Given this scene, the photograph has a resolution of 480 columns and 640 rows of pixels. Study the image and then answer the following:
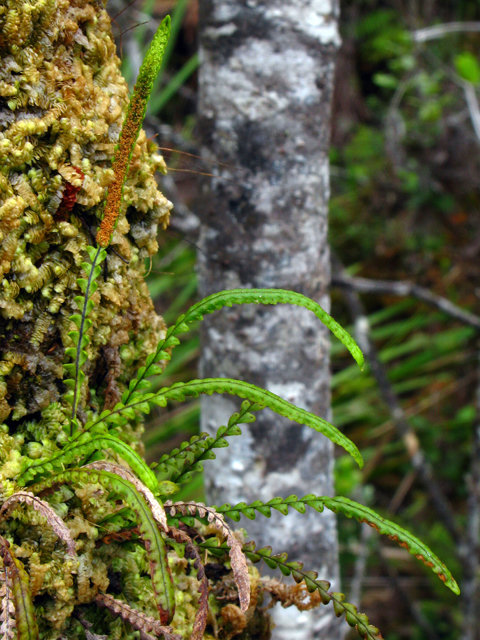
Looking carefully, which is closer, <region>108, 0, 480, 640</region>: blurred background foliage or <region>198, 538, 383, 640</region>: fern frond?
<region>198, 538, 383, 640</region>: fern frond

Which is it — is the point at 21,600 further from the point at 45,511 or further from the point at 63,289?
the point at 63,289

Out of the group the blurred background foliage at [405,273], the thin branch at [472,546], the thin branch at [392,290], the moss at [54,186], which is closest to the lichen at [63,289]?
the moss at [54,186]

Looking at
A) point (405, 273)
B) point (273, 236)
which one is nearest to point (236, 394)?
point (273, 236)

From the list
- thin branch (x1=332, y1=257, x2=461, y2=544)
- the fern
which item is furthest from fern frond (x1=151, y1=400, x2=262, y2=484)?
thin branch (x1=332, y1=257, x2=461, y2=544)

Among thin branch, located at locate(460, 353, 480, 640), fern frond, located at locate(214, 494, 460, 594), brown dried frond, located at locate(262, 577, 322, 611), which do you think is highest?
fern frond, located at locate(214, 494, 460, 594)

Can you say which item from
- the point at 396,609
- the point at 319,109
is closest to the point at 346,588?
the point at 396,609

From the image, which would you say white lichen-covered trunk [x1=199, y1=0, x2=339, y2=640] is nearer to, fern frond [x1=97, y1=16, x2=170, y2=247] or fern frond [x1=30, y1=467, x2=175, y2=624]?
fern frond [x1=97, y1=16, x2=170, y2=247]
